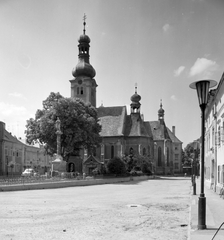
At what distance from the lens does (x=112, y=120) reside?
76688 mm

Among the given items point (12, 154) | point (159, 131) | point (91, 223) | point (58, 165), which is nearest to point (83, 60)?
point (159, 131)

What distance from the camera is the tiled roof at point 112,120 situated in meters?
74.1

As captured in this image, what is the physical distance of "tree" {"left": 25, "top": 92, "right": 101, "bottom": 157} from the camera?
42.9 meters

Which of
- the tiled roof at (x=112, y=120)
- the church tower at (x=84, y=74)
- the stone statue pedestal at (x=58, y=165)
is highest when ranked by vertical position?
the church tower at (x=84, y=74)

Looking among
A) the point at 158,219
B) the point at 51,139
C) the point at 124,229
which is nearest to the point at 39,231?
the point at 124,229

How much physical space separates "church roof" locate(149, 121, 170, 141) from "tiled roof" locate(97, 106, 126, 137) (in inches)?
466

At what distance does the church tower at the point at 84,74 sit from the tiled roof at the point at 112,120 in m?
5.87

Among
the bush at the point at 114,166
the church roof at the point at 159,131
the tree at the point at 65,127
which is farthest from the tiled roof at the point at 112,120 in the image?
the tree at the point at 65,127

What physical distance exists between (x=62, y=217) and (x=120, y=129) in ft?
202

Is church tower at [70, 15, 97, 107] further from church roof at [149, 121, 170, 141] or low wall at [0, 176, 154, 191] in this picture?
low wall at [0, 176, 154, 191]

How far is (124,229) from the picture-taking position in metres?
10.0

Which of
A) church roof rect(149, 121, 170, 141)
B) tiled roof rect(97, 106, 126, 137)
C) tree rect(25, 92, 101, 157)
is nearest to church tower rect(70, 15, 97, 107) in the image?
tiled roof rect(97, 106, 126, 137)

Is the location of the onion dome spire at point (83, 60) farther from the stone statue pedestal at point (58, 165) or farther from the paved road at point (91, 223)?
the paved road at point (91, 223)

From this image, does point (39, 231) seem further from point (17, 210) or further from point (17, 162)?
point (17, 162)
